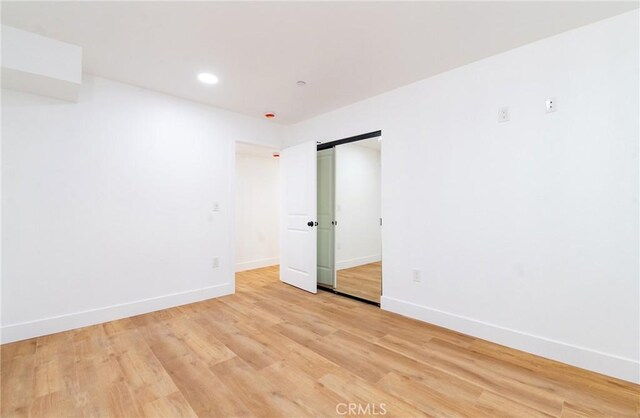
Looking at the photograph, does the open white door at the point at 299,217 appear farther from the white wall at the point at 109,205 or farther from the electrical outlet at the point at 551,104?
the electrical outlet at the point at 551,104

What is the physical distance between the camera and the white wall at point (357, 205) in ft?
17.9

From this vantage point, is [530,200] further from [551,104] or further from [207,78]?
[207,78]

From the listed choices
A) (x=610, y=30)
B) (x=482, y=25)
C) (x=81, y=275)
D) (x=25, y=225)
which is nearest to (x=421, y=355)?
A: (x=482, y=25)

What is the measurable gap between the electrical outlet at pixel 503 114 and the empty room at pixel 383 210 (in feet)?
0.07

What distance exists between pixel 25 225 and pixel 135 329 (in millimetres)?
1332

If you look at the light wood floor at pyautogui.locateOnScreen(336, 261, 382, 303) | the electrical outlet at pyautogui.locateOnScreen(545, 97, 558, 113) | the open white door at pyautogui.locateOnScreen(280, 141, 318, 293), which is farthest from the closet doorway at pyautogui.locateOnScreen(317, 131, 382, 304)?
the electrical outlet at pyautogui.locateOnScreen(545, 97, 558, 113)

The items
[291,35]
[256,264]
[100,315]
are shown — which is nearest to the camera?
[291,35]

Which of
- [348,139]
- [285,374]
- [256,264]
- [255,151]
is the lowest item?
[285,374]

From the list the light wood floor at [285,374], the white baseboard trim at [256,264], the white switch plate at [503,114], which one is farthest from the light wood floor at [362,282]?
the white switch plate at [503,114]

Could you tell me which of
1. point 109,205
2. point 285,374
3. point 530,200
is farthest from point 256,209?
point 530,200

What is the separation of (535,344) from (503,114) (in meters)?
1.90

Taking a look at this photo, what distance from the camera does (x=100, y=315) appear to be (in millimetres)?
2781

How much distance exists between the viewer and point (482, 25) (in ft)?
6.72

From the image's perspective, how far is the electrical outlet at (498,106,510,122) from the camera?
2.37m
